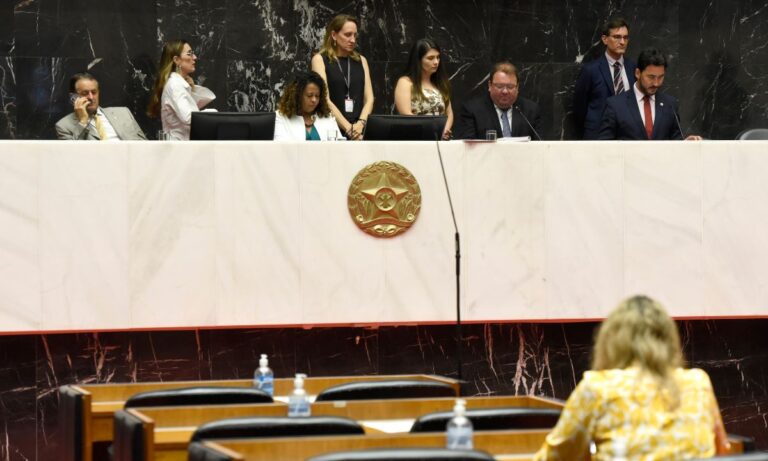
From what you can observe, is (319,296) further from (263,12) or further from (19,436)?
(263,12)

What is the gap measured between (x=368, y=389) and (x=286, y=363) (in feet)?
10.4

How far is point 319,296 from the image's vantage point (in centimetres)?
880

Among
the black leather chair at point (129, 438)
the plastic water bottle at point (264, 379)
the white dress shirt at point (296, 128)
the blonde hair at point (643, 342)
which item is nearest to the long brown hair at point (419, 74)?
the white dress shirt at point (296, 128)

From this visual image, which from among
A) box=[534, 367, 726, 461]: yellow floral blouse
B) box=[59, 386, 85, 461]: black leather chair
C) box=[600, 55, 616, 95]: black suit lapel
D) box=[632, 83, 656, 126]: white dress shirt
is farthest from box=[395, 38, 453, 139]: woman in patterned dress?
box=[534, 367, 726, 461]: yellow floral blouse

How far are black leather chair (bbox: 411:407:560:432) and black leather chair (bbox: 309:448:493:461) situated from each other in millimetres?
1003

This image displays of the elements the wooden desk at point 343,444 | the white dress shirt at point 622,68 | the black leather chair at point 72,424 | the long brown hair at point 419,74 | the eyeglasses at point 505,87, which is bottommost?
the black leather chair at point 72,424

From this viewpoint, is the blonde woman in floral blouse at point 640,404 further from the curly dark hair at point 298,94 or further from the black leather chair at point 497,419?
→ the curly dark hair at point 298,94

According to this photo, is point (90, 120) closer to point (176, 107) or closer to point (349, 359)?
point (176, 107)

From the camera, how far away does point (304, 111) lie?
32.1 feet

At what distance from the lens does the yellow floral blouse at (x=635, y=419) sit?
4.05 meters

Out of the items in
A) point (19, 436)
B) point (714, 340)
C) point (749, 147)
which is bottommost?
point (19, 436)

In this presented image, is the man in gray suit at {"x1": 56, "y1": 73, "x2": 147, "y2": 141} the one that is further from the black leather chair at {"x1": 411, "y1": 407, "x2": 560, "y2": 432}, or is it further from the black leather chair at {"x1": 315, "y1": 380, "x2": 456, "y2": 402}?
the black leather chair at {"x1": 411, "y1": 407, "x2": 560, "y2": 432}

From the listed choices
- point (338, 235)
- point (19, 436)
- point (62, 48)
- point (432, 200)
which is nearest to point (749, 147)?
point (432, 200)

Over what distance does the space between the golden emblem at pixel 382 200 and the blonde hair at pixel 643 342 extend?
4.69 metres
